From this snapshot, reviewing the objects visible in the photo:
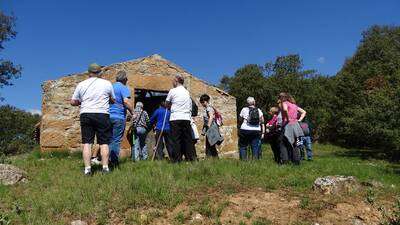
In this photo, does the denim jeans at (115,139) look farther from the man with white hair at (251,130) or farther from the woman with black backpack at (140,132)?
the man with white hair at (251,130)

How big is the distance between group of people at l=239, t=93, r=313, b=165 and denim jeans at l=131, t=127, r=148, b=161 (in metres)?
2.37

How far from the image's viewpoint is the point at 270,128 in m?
10.7

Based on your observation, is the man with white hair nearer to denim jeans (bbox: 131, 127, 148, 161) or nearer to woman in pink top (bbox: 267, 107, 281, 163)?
woman in pink top (bbox: 267, 107, 281, 163)

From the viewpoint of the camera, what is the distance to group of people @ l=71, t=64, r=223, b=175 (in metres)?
7.65

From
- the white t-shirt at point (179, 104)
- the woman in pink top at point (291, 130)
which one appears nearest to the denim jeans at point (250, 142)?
the woman in pink top at point (291, 130)

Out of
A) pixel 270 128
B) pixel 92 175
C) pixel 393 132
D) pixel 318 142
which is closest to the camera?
pixel 92 175

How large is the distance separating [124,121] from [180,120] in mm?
1081

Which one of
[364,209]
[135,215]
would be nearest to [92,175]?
[135,215]

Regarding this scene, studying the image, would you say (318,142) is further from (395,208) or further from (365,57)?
(395,208)

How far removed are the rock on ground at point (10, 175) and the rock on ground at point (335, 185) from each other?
16.0 ft

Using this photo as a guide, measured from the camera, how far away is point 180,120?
28.9 ft

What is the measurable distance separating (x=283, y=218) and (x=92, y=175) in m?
3.41

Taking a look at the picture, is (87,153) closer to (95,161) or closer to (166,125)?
(95,161)

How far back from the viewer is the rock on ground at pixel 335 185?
6868mm
